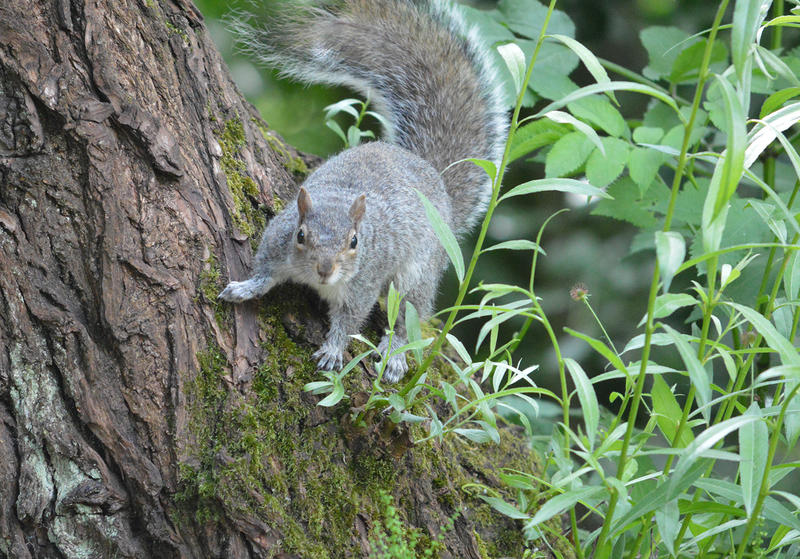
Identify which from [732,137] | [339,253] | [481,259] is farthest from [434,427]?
[481,259]

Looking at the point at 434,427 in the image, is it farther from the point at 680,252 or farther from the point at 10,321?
the point at 10,321

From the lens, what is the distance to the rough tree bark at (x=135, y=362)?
4.42 ft

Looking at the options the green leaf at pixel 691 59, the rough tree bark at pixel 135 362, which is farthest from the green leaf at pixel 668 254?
the green leaf at pixel 691 59

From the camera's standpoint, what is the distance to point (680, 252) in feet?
2.78

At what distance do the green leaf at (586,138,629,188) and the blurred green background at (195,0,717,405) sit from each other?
1.21m

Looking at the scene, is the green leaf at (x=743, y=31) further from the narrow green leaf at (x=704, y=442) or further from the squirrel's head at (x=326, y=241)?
the squirrel's head at (x=326, y=241)

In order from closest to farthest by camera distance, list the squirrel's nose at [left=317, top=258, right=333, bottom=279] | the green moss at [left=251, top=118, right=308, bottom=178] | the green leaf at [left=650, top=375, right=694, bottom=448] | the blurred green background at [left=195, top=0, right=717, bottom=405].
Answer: the green leaf at [left=650, top=375, right=694, bottom=448]
the squirrel's nose at [left=317, top=258, right=333, bottom=279]
the green moss at [left=251, top=118, right=308, bottom=178]
the blurred green background at [left=195, top=0, right=717, bottom=405]

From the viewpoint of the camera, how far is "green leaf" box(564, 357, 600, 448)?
1.14 metres

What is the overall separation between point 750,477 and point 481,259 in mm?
2126

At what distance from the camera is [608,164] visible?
1811mm

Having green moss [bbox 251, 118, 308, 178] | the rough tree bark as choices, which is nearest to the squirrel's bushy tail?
green moss [bbox 251, 118, 308, 178]

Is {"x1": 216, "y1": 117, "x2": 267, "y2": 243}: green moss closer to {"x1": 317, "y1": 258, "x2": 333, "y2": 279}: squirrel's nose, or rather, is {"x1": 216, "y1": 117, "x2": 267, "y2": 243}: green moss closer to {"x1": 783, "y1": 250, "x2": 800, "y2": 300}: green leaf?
{"x1": 317, "y1": 258, "x2": 333, "y2": 279}: squirrel's nose

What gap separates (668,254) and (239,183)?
3.71 ft

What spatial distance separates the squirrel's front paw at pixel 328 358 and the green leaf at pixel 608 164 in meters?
0.72
